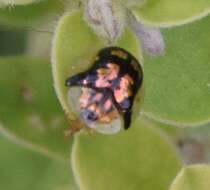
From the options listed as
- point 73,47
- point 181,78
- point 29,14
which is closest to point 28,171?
point 29,14

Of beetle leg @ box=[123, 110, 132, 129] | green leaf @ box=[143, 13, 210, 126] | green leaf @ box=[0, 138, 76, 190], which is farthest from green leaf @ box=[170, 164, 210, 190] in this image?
green leaf @ box=[0, 138, 76, 190]

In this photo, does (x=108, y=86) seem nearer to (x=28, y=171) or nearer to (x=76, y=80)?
(x=76, y=80)

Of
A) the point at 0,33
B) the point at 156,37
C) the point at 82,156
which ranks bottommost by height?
the point at 0,33

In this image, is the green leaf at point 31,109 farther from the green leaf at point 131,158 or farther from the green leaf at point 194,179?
the green leaf at point 194,179

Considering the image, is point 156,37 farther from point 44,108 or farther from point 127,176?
point 44,108

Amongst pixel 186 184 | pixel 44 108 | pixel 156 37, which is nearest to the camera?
pixel 186 184

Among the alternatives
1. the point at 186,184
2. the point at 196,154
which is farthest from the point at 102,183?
the point at 196,154
